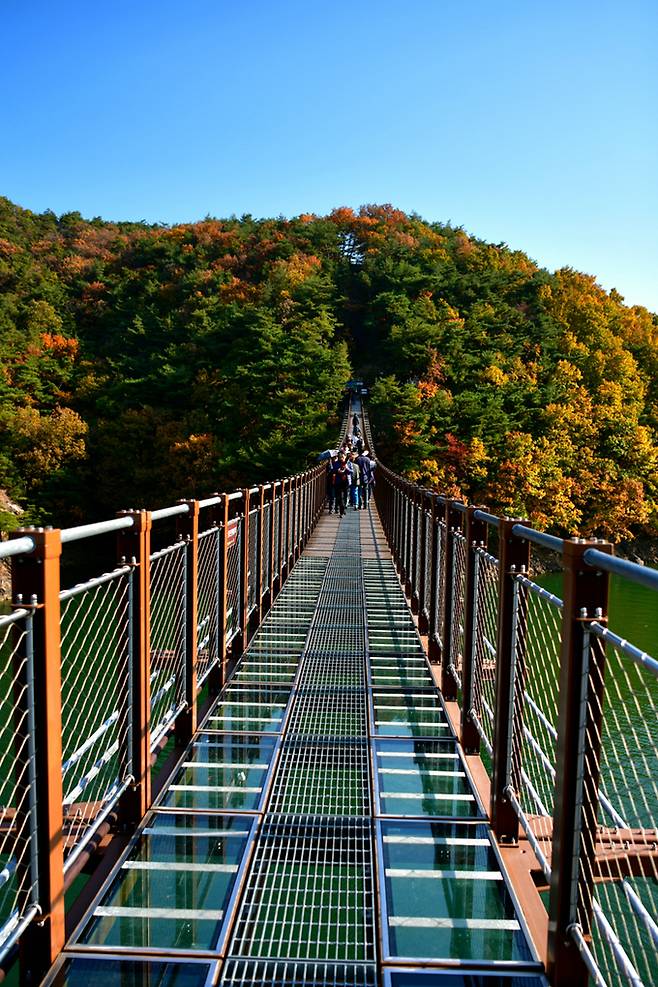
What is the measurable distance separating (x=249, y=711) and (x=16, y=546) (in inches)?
119

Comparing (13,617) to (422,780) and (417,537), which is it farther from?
(417,537)

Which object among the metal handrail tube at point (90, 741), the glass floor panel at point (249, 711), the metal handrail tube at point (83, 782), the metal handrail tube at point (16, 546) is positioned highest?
the metal handrail tube at point (16, 546)

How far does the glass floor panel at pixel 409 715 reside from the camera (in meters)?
4.37

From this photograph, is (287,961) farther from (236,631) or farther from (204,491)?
(204,491)

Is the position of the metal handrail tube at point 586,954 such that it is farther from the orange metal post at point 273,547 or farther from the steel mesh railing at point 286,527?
the steel mesh railing at point 286,527

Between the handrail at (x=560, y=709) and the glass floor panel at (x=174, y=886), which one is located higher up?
the handrail at (x=560, y=709)

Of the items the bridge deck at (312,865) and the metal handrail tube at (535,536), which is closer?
the bridge deck at (312,865)

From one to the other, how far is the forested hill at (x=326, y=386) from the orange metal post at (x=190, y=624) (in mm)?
31810

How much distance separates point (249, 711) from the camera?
4.72 metres

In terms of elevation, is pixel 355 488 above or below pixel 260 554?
below

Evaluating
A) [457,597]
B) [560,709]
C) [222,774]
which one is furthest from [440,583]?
[560,709]

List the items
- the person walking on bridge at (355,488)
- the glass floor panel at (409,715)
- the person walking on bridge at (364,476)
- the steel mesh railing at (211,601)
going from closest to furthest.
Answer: the glass floor panel at (409,715) → the steel mesh railing at (211,601) → the person walking on bridge at (364,476) → the person walking on bridge at (355,488)

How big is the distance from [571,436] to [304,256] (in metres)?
29.6

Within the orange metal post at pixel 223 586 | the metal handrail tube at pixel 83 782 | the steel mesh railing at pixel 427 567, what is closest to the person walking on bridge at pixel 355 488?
the steel mesh railing at pixel 427 567
